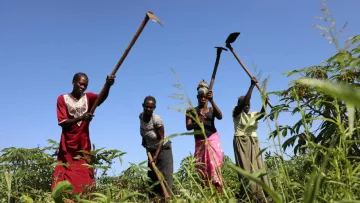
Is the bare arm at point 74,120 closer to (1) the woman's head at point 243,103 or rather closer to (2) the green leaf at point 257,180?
(1) the woman's head at point 243,103

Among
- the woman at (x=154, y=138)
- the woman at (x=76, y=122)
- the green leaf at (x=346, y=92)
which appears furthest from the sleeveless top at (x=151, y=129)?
the green leaf at (x=346, y=92)

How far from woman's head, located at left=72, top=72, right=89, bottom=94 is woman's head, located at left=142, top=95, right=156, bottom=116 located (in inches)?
41.9

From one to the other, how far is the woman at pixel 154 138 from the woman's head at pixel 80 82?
3.57 ft

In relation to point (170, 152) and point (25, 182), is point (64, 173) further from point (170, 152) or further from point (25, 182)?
point (170, 152)

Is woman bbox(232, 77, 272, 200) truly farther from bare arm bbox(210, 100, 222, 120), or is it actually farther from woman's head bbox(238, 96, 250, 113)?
bare arm bbox(210, 100, 222, 120)

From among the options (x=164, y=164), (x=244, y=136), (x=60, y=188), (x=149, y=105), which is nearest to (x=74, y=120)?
(x=149, y=105)

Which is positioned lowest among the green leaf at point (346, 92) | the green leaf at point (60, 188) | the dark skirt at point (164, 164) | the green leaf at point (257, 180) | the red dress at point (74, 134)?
the green leaf at point (257, 180)

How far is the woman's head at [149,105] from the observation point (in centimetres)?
524

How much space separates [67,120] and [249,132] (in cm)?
269

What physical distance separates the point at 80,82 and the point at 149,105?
3.86 feet

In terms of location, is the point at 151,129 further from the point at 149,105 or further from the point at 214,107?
the point at 214,107

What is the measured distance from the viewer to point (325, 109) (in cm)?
282

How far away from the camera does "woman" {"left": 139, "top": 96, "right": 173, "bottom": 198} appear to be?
5.27m

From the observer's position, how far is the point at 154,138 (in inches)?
213
